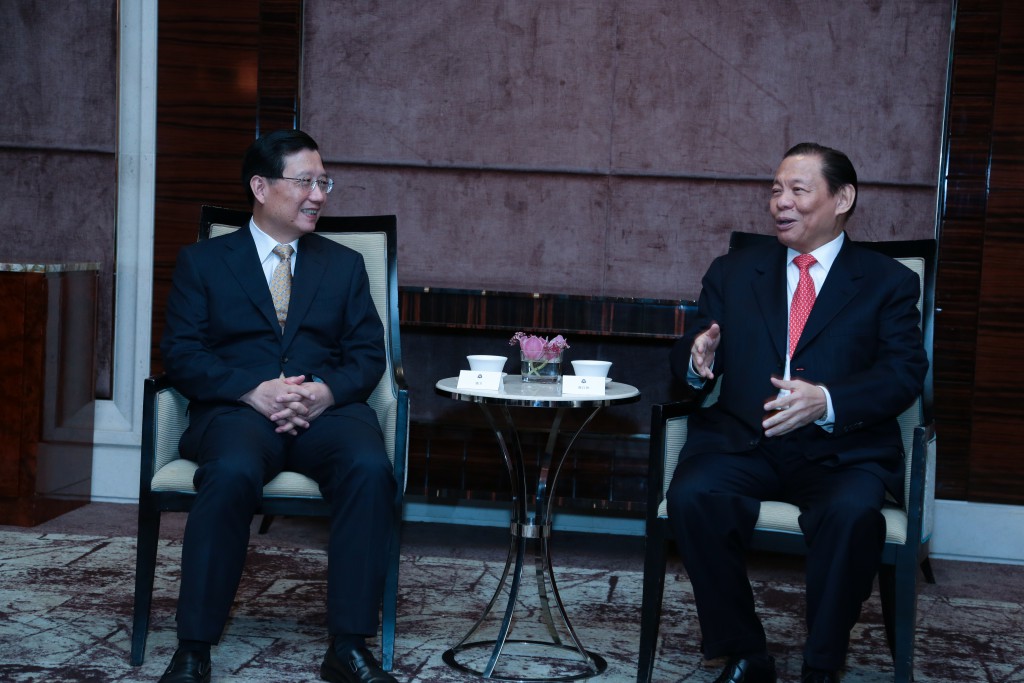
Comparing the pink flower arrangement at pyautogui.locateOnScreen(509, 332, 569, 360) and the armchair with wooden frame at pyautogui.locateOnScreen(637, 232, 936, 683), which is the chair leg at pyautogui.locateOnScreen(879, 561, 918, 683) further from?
the pink flower arrangement at pyautogui.locateOnScreen(509, 332, 569, 360)

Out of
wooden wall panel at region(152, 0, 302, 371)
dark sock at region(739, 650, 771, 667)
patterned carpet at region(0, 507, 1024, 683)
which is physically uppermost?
wooden wall panel at region(152, 0, 302, 371)

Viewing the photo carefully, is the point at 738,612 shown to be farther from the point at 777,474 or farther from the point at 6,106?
the point at 6,106

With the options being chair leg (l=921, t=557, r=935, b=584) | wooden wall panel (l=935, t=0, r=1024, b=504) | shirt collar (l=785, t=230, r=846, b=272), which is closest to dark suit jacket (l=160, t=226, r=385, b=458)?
shirt collar (l=785, t=230, r=846, b=272)

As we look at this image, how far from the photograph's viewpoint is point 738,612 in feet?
8.45

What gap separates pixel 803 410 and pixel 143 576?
165 centimetres

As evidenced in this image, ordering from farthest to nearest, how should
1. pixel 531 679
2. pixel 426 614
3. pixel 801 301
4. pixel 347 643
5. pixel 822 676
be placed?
pixel 426 614, pixel 801 301, pixel 531 679, pixel 347 643, pixel 822 676

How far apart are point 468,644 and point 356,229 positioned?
1.23 m

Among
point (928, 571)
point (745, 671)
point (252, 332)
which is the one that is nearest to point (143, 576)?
point (252, 332)

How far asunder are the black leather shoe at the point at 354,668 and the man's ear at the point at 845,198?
1649 millimetres

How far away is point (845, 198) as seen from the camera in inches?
116

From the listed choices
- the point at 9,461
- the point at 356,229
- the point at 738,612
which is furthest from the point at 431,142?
the point at 738,612

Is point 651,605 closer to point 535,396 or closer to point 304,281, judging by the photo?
point 535,396

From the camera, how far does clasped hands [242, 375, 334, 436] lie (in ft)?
9.15

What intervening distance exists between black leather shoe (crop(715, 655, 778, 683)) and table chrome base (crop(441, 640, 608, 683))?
13.6 inches
